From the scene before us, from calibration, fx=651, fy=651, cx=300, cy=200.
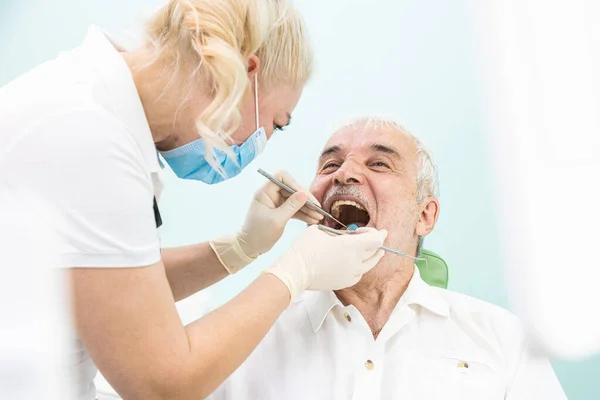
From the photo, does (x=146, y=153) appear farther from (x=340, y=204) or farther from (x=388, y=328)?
(x=388, y=328)

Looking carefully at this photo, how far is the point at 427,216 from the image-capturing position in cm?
184

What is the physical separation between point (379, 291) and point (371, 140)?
1.36 ft

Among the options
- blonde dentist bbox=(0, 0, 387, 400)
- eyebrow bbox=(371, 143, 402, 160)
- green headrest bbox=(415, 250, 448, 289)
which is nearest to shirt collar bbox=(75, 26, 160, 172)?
blonde dentist bbox=(0, 0, 387, 400)

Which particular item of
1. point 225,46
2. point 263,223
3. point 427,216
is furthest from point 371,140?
point 225,46

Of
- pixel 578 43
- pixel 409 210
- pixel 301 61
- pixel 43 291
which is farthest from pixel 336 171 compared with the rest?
pixel 43 291

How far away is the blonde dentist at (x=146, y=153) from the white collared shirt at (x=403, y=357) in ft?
1.18

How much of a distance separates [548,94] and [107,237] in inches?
53.8

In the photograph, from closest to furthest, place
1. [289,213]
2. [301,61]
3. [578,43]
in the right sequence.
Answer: [301,61] → [289,213] → [578,43]

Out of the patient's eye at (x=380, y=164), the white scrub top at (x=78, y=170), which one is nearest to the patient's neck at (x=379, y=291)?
the patient's eye at (x=380, y=164)

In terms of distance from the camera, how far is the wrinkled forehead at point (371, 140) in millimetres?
1801

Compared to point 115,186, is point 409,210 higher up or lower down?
lower down

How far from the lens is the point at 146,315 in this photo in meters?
1.06

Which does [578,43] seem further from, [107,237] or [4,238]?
[4,238]

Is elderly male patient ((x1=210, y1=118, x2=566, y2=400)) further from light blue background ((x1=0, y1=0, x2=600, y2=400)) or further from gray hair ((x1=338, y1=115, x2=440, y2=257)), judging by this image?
light blue background ((x1=0, y1=0, x2=600, y2=400))
